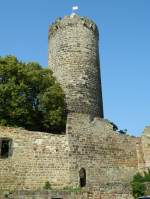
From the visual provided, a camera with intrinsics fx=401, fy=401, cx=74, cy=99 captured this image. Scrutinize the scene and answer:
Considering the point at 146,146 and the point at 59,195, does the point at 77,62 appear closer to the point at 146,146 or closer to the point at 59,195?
the point at 146,146

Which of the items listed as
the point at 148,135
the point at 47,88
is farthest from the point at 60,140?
the point at 148,135

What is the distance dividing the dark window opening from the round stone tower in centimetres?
639

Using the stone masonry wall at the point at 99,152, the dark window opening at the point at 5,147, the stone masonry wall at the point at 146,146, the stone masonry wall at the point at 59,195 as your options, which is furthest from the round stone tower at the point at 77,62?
the stone masonry wall at the point at 59,195

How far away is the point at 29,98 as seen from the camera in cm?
2156

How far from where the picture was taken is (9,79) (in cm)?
2089

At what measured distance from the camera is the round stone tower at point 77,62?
80.2ft

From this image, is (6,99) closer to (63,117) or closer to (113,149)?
(63,117)

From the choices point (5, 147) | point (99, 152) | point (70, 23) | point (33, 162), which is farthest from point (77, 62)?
point (5, 147)

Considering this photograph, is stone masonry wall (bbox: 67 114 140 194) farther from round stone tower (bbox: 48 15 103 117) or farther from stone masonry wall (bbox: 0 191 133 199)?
round stone tower (bbox: 48 15 103 117)

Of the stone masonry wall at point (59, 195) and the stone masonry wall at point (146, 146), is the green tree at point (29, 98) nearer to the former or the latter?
the stone masonry wall at point (146, 146)

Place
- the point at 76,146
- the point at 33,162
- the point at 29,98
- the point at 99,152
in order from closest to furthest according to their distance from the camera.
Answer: the point at 33,162
the point at 76,146
the point at 99,152
the point at 29,98

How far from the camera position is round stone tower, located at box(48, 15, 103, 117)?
2445 cm

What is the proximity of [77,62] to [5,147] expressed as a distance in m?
8.98

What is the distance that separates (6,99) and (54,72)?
5807 mm
